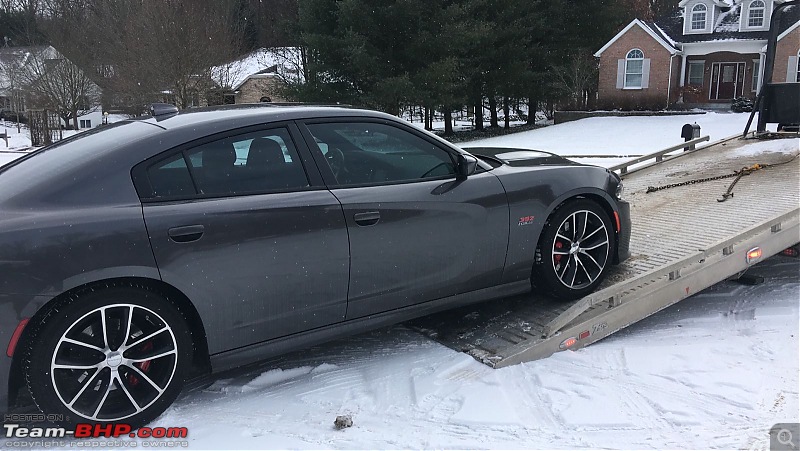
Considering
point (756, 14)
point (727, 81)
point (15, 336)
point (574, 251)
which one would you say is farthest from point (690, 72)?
point (15, 336)

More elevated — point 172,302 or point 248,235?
point 248,235

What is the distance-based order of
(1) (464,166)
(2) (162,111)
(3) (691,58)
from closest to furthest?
(2) (162,111)
(1) (464,166)
(3) (691,58)

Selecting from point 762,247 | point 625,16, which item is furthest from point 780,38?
point 762,247

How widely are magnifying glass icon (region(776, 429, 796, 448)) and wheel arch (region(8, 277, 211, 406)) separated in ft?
9.81

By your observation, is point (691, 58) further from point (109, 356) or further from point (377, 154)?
point (109, 356)

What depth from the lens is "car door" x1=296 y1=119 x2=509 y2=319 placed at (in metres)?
3.62

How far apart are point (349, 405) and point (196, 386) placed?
38.0 inches

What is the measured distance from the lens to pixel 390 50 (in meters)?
24.6

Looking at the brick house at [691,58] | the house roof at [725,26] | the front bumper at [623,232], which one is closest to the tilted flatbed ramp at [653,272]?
the front bumper at [623,232]

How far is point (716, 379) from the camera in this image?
375 centimetres

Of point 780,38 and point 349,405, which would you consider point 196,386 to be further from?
point 780,38

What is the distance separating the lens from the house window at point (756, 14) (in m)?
30.8

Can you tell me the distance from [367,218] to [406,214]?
276mm

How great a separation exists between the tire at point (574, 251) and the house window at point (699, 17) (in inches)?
1299
